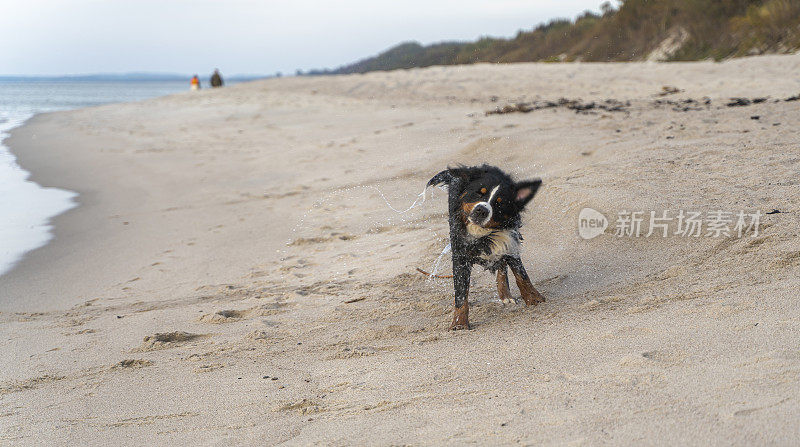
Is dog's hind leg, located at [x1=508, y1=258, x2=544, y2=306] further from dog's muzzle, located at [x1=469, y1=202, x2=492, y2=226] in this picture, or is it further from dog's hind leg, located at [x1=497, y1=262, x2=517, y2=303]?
dog's muzzle, located at [x1=469, y1=202, x2=492, y2=226]

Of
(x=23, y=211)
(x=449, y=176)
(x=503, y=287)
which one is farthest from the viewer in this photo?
(x=23, y=211)

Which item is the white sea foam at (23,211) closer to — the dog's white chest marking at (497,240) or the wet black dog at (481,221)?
the wet black dog at (481,221)

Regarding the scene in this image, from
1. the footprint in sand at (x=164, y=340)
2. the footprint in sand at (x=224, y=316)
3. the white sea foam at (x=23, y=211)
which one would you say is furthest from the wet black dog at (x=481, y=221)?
the white sea foam at (x=23, y=211)

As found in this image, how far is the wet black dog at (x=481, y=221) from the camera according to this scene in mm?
3729

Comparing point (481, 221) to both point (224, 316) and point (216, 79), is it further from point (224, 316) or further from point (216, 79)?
point (216, 79)

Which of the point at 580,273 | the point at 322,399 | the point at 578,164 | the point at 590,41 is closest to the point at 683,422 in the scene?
the point at 322,399

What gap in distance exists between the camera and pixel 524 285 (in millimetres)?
4039

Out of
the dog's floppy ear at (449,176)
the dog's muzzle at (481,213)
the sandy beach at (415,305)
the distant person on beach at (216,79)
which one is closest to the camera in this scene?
the sandy beach at (415,305)

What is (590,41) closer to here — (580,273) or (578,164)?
(578,164)

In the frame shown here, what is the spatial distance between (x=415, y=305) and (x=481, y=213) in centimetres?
97

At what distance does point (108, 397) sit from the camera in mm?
3307

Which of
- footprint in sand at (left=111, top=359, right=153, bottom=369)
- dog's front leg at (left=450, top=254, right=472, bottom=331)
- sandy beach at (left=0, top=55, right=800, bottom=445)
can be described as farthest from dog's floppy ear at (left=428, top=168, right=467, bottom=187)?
footprint in sand at (left=111, top=359, right=153, bottom=369)

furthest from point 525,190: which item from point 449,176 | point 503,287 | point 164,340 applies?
point 164,340

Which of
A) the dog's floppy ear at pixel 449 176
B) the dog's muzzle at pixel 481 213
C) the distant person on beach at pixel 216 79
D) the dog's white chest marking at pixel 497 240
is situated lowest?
the dog's white chest marking at pixel 497 240
